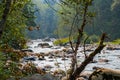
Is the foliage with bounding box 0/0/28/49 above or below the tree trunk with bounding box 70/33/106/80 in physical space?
above

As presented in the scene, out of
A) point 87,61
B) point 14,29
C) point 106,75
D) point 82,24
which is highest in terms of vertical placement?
point 82,24

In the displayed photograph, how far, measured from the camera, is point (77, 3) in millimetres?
9320

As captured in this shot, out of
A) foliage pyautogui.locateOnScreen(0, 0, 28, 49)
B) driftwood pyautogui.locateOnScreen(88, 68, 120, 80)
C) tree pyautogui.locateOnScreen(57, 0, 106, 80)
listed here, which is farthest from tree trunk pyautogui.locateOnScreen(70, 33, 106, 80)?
foliage pyautogui.locateOnScreen(0, 0, 28, 49)

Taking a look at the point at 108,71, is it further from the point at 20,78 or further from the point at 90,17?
the point at 20,78

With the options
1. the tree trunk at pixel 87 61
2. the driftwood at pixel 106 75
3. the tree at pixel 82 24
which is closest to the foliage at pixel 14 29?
the tree at pixel 82 24

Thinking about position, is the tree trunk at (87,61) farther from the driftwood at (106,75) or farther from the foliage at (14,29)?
the foliage at (14,29)

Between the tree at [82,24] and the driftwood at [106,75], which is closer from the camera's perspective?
the tree at [82,24]

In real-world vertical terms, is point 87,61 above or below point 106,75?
above

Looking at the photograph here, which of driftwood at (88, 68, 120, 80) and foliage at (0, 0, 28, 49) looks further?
foliage at (0, 0, 28, 49)

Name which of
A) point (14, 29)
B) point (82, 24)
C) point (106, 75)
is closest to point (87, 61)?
point (82, 24)

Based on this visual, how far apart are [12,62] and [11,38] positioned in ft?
2.84

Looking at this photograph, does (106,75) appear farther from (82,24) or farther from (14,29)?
(14,29)

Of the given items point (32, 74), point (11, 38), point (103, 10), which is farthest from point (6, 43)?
point (103, 10)

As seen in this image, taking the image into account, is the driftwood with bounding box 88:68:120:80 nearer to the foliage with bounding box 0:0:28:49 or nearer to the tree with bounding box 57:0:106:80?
the tree with bounding box 57:0:106:80
